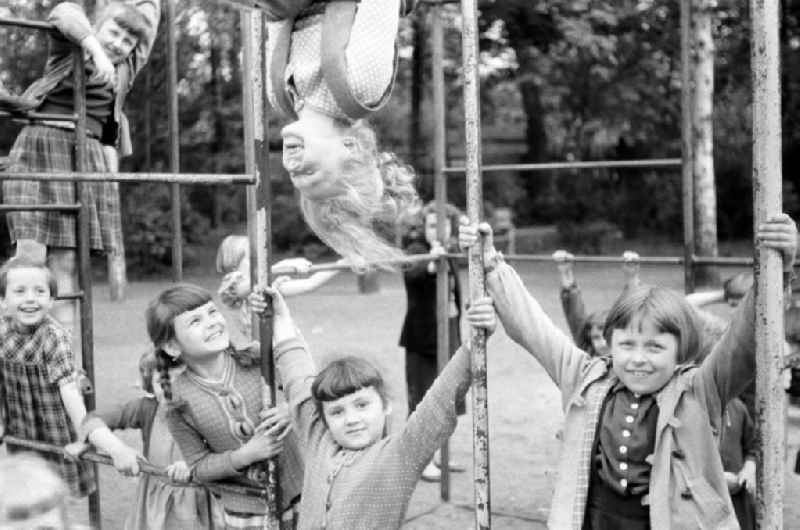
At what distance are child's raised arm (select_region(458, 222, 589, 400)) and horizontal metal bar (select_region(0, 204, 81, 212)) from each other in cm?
174

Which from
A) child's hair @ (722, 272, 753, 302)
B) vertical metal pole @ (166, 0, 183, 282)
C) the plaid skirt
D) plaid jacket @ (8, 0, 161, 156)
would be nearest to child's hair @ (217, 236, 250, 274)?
vertical metal pole @ (166, 0, 183, 282)

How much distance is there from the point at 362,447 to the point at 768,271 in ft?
3.17

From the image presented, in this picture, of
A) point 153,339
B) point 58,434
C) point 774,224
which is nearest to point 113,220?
point 58,434

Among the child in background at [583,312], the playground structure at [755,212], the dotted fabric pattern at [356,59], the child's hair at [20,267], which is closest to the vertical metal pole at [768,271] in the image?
the playground structure at [755,212]

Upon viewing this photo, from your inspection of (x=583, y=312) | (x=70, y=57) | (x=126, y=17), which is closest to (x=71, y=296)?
(x=70, y=57)

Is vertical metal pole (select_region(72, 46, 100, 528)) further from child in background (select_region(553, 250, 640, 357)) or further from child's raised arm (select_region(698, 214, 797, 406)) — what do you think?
child's raised arm (select_region(698, 214, 797, 406))

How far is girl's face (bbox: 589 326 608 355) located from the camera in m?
3.66

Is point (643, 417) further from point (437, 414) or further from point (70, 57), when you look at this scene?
point (70, 57)

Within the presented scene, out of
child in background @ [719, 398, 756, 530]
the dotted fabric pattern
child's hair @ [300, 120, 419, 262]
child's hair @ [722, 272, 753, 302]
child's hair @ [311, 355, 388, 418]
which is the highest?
the dotted fabric pattern

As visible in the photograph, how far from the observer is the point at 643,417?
2154 mm

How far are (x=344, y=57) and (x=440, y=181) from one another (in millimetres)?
2410

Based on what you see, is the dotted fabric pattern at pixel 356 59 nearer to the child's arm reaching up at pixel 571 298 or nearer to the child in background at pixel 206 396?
the child in background at pixel 206 396

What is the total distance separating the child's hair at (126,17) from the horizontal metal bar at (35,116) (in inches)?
21.9

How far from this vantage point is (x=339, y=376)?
87.7 inches
